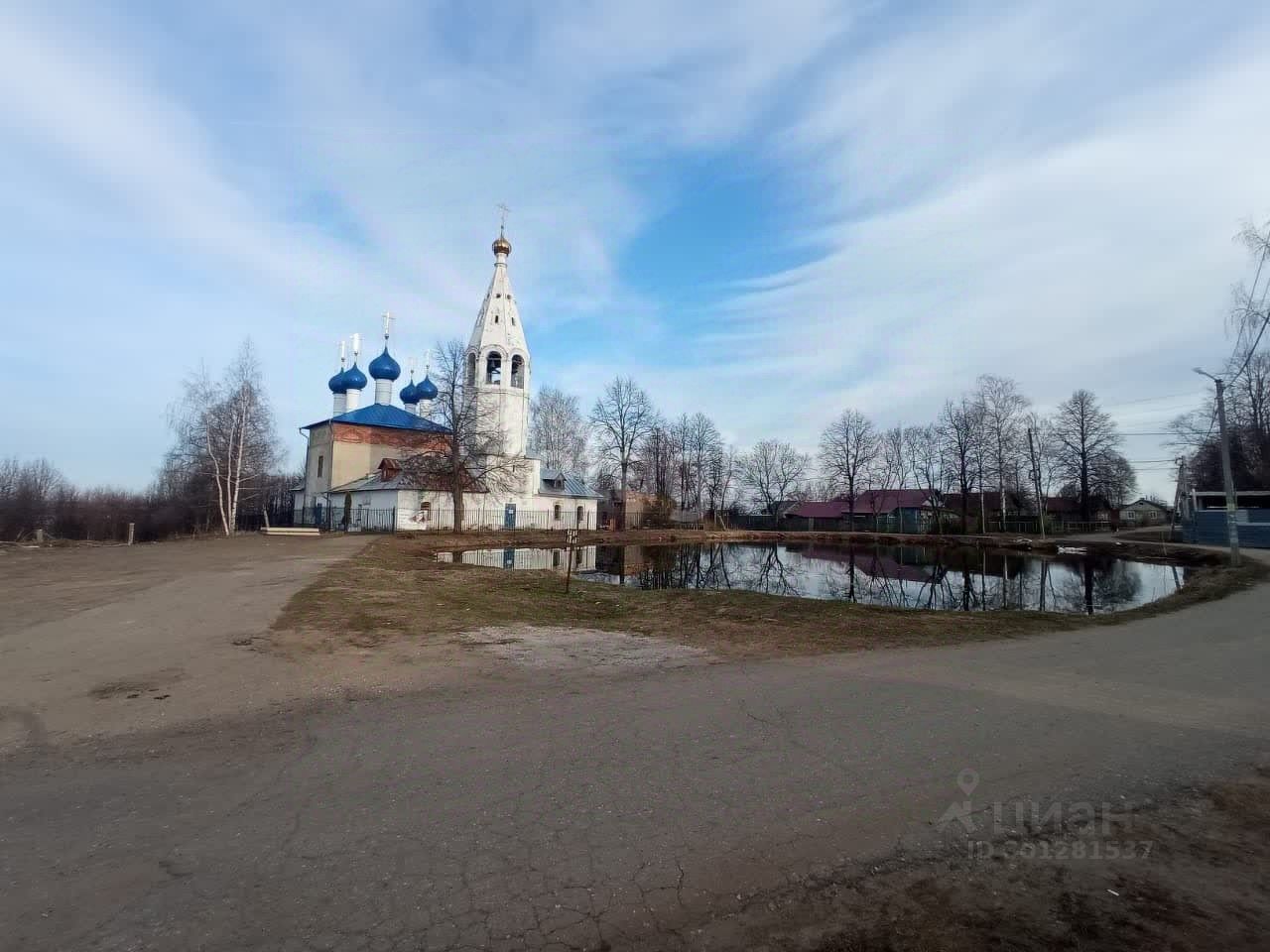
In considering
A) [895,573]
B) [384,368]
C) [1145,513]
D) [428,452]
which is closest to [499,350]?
[428,452]

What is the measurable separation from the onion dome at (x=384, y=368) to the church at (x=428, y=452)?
0.27 feet

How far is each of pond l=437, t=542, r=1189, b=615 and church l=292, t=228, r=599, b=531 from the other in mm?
7899

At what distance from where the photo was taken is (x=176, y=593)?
12.1 metres

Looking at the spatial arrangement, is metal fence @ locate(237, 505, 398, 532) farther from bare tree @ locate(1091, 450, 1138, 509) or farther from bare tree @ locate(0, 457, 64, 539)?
bare tree @ locate(1091, 450, 1138, 509)

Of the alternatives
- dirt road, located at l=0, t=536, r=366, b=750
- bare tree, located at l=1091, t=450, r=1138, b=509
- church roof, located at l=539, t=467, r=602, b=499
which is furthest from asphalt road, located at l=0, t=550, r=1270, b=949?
bare tree, located at l=1091, t=450, r=1138, b=509

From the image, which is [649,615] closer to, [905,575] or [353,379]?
[905,575]

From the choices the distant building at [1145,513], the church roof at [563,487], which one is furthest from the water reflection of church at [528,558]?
the distant building at [1145,513]

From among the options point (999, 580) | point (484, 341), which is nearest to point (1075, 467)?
point (999, 580)

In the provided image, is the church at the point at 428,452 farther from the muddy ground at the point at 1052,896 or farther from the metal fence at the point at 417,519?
the muddy ground at the point at 1052,896

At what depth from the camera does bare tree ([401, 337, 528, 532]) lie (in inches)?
1419

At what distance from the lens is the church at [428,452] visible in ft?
132

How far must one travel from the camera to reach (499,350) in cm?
4144

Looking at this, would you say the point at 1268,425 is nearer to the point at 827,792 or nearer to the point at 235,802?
the point at 827,792

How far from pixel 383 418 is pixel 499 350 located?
14.1m
